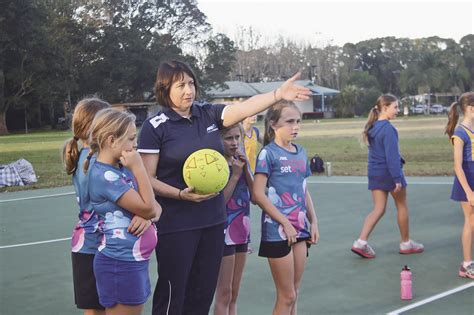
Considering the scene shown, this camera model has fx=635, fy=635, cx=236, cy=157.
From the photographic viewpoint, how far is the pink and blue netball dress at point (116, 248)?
3.46m

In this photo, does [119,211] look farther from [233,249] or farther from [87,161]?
[233,249]

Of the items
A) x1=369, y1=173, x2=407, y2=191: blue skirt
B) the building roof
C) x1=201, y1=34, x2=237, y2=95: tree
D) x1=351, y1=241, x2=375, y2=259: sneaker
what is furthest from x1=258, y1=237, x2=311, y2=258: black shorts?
the building roof

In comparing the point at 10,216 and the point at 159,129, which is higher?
the point at 159,129

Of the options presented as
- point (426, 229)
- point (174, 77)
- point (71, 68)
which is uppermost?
point (71, 68)

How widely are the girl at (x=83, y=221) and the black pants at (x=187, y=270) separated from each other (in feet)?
1.33

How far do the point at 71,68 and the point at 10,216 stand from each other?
5747cm

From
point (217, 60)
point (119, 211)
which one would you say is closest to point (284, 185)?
point (119, 211)

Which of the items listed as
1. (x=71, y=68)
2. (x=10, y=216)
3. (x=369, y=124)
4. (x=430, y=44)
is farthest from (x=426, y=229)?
(x=430, y=44)

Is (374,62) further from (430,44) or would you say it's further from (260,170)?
(260,170)

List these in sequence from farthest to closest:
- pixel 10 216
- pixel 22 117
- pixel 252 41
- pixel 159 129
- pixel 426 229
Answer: pixel 252 41 → pixel 22 117 → pixel 10 216 → pixel 426 229 → pixel 159 129

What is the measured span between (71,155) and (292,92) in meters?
1.44

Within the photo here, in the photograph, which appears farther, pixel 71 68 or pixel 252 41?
pixel 252 41

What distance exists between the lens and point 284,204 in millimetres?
4496

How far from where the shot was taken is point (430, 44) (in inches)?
5039
